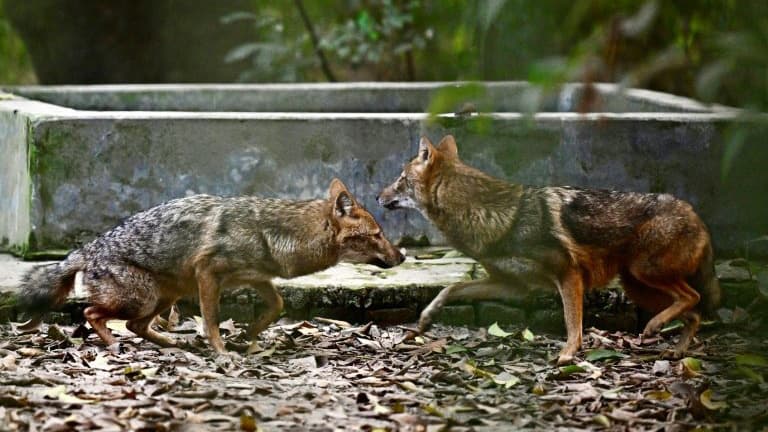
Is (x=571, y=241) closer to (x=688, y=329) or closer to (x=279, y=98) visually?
(x=688, y=329)

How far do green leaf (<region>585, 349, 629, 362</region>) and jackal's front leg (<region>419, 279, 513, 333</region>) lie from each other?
66cm

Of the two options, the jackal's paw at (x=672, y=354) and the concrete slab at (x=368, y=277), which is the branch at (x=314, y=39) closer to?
the concrete slab at (x=368, y=277)

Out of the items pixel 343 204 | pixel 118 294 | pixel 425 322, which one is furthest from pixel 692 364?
pixel 118 294

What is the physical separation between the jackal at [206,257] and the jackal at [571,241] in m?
0.47

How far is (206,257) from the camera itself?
658cm

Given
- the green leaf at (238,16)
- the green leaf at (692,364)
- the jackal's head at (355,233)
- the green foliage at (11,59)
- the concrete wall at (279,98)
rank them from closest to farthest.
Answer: the green leaf at (692,364) < the jackal's head at (355,233) < the concrete wall at (279,98) < the green leaf at (238,16) < the green foliage at (11,59)

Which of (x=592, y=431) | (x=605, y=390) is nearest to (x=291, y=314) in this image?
(x=605, y=390)

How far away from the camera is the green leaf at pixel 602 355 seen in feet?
21.2

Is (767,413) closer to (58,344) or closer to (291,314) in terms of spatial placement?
(291,314)

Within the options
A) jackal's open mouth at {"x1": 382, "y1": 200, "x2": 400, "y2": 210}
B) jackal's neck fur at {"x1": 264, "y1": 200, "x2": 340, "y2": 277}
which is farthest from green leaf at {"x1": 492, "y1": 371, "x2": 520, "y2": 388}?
jackal's open mouth at {"x1": 382, "y1": 200, "x2": 400, "y2": 210}

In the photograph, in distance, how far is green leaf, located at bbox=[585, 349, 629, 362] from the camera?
21.2 ft

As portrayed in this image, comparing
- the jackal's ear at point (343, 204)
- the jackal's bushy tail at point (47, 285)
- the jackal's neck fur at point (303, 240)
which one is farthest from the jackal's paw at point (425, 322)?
the jackal's bushy tail at point (47, 285)

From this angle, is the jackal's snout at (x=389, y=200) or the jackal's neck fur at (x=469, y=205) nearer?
the jackal's neck fur at (x=469, y=205)

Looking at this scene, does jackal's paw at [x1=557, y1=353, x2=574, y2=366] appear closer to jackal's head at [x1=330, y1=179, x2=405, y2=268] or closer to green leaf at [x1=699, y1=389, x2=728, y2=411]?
green leaf at [x1=699, y1=389, x2=728, y2=411]
